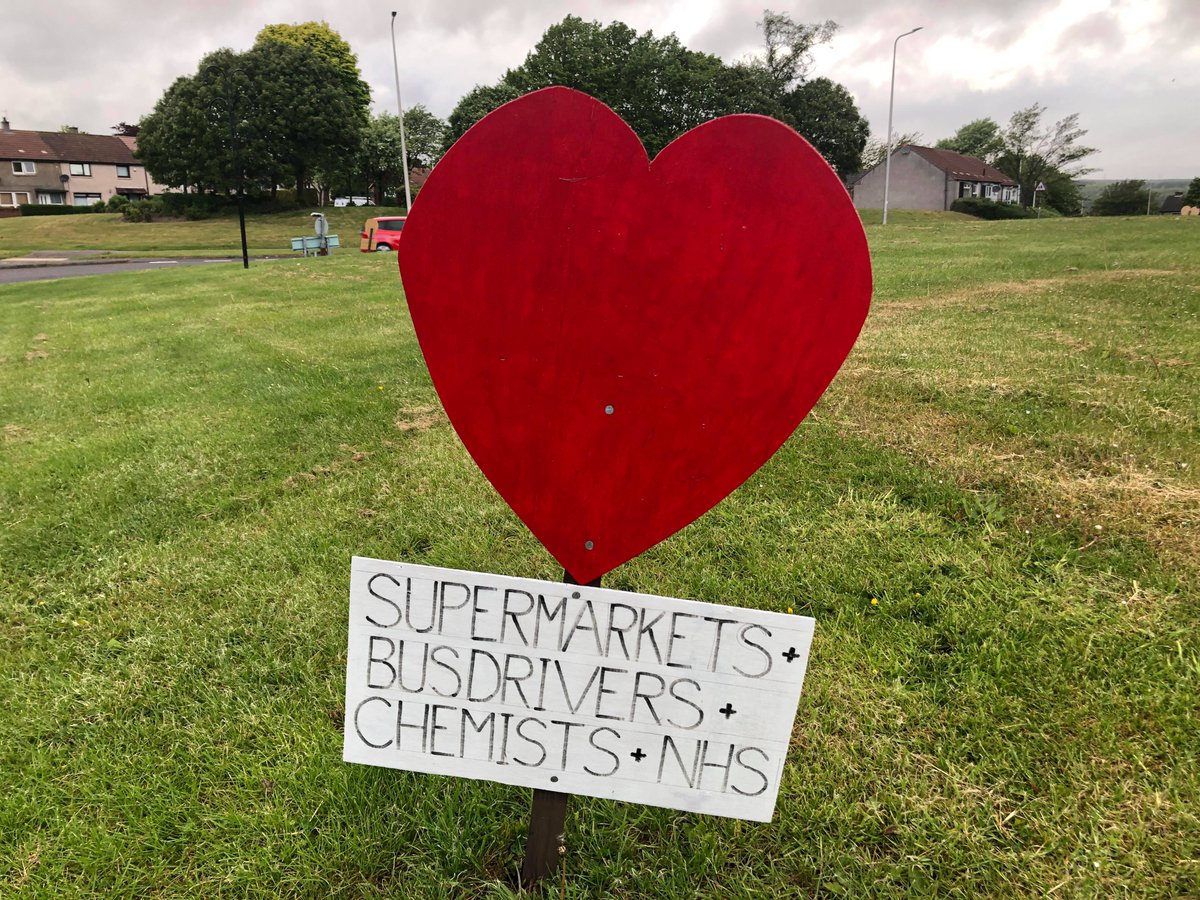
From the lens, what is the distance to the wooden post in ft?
5.43

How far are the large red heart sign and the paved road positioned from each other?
2163 cm

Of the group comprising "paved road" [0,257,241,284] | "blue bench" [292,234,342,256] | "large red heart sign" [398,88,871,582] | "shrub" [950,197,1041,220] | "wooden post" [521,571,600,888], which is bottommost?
"wooden post" [521,571,600,888]

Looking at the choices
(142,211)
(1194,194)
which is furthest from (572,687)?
(1194,194)

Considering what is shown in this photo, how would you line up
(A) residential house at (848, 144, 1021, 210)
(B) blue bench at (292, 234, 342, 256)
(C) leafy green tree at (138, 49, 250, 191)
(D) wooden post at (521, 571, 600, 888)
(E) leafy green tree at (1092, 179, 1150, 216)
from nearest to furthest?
1. (D) wooden post at (521, 571, 600, 888)
2. (B) blue bench at (292, 234, 342, 256)
3. (C) leafy green tree at (138, 49, 250, 191)
4. (E) leafy green tree at (1092, 179, 1150, 216)
5. (A) residential house at (848, 144, 1021, 210)

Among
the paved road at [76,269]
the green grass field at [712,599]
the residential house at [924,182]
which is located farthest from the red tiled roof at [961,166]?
the green grass field at [712,599]

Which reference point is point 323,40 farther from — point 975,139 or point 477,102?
point 975,139

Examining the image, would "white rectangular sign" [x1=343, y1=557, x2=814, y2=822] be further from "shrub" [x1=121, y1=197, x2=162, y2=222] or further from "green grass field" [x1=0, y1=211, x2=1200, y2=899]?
"shrub" [x1=121, y1=197, x2=162, y2=222]

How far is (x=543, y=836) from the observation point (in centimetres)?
170

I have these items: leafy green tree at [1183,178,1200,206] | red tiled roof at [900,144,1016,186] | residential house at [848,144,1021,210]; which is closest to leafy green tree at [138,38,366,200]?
residential house at [848,144,1021,210]

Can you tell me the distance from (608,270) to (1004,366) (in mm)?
5257

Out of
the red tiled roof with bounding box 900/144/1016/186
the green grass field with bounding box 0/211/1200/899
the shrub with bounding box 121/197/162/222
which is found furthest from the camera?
the red tiled roof with bounding box 900/144/1016/186

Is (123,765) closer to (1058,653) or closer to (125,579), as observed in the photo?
(125,579)

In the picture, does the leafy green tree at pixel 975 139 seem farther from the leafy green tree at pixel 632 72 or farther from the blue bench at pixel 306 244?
the blue bench at pixel 306 244

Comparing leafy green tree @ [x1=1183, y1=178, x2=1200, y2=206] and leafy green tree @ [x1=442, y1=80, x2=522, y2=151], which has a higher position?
leafy green tree @ [x1=442, y1=80, x2=522, y2=151]
